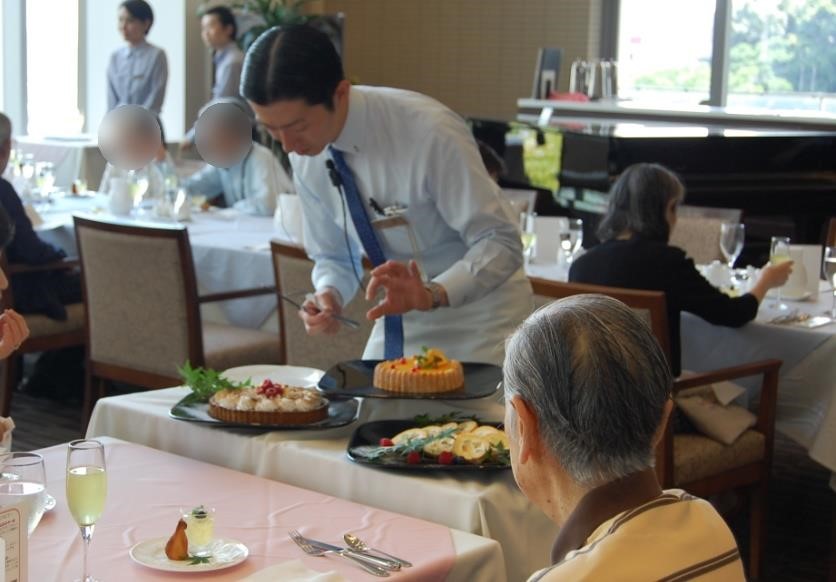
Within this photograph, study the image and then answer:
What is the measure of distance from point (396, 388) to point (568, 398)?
3.59ft

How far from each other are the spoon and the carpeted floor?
209 centimetres

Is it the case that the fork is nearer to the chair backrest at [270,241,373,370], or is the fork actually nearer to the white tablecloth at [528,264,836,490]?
the chair backrest at [270,241,373,370]

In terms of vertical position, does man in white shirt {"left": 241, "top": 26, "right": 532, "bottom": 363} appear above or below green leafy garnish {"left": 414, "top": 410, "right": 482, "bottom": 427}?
above

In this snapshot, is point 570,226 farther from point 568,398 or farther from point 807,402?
point 568,398

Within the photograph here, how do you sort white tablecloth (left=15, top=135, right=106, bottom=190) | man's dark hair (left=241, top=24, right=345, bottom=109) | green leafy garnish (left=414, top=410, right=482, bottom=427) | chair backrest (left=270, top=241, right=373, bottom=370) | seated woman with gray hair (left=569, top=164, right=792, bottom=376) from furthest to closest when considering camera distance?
white tablecloth (left=15, top=135, right=106, bottom=190)
chair backrest (left=270, top=241, right=373, bottom=370)
seated woman with gray hair (left=569, top=164, right=792, bottom=376)
green leafy garnish (left=414, top=410, right=482, bottom=427)
man's dark hair (left=241, top=24, right=345, bottom=109)

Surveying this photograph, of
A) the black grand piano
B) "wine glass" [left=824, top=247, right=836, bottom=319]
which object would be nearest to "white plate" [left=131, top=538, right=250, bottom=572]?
"wine glass" [left=824, top=247, right=836, bottom=319]

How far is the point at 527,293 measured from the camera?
2.88 m

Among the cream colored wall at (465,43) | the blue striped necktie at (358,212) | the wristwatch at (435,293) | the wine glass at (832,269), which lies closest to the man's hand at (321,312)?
the blue striped necktie at (358,212)

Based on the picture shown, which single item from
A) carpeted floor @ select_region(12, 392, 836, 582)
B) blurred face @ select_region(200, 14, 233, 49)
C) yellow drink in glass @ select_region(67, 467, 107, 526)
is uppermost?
blurred face @ select_region(200, 14, 233, 49)

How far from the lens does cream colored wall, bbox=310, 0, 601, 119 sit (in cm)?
1051

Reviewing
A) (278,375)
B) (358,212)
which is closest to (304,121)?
(358,212)

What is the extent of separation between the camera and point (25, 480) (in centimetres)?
171

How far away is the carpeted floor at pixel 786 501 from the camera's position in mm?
3822

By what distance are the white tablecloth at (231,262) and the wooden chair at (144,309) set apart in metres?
0.28
